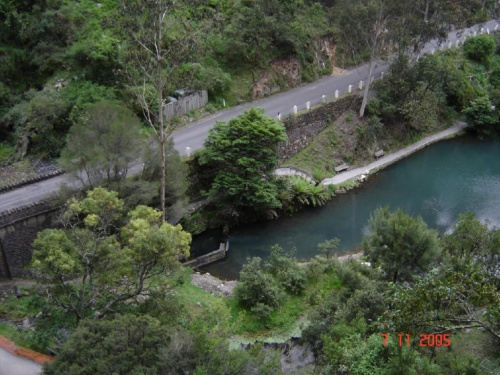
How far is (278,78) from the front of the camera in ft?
159

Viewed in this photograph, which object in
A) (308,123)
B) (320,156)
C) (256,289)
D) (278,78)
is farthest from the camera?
(278,78)

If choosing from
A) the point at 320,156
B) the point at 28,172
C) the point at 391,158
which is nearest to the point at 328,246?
the point at 320,156

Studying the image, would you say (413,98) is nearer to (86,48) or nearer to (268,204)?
(268,204)

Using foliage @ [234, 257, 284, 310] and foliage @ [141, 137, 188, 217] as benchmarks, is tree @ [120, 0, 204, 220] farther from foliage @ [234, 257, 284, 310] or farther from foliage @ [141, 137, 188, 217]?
foliage @ [234, 257, 284, 310]

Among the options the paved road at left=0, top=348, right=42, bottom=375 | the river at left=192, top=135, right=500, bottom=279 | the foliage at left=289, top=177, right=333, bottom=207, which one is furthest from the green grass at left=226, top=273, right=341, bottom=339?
the foliage at left=289, top=177, right=333, bottom=207

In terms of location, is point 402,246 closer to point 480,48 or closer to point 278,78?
point 278,78

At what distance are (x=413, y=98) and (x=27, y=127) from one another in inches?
1222

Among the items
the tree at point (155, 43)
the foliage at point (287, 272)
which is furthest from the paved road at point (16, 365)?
the foliage at point (287, 272)

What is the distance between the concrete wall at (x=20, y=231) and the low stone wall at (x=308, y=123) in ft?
61.2

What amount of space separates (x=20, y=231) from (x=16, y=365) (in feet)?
31.2

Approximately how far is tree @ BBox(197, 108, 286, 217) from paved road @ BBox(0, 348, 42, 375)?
17.0 m

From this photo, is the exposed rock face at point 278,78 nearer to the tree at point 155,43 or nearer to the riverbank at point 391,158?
the riverbank at point 391,158

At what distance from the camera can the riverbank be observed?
144ft

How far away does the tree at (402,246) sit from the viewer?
2606 cm
